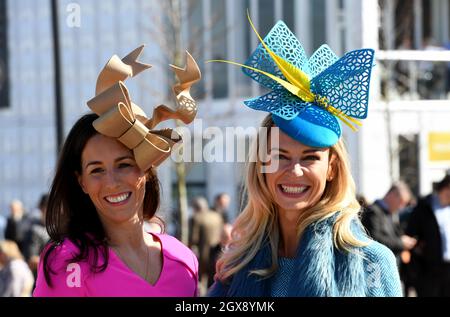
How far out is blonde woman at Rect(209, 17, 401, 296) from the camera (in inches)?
91.8

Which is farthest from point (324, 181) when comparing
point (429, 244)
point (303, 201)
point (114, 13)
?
point (114, 13)

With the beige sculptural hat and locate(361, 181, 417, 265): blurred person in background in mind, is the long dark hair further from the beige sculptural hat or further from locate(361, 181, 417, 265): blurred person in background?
locate(361, 181, 417, 265): blurred person in background

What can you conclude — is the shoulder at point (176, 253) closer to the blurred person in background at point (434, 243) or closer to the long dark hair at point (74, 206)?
the long dark hair at point (74, 206)

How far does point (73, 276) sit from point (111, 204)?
0.79ft

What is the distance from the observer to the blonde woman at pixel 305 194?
7.65 feet

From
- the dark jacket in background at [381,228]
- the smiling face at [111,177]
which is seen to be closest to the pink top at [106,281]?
the smiling face at [111,177]

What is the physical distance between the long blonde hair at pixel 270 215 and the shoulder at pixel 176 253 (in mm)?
200

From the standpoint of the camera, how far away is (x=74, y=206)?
8.99ft

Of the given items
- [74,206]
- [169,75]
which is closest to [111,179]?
[74,206]

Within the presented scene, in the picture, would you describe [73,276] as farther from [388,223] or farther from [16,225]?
[16,225]

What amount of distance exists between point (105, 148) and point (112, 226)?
0.25 metres

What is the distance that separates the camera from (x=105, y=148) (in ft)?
8.63

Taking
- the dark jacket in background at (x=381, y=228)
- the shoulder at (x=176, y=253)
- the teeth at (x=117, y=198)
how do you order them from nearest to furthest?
1. the teeth at (x=117, y=198)
2. the shoulder at (x=176, y=253)
3. the dark jacket in background at (x=381, y=228)
